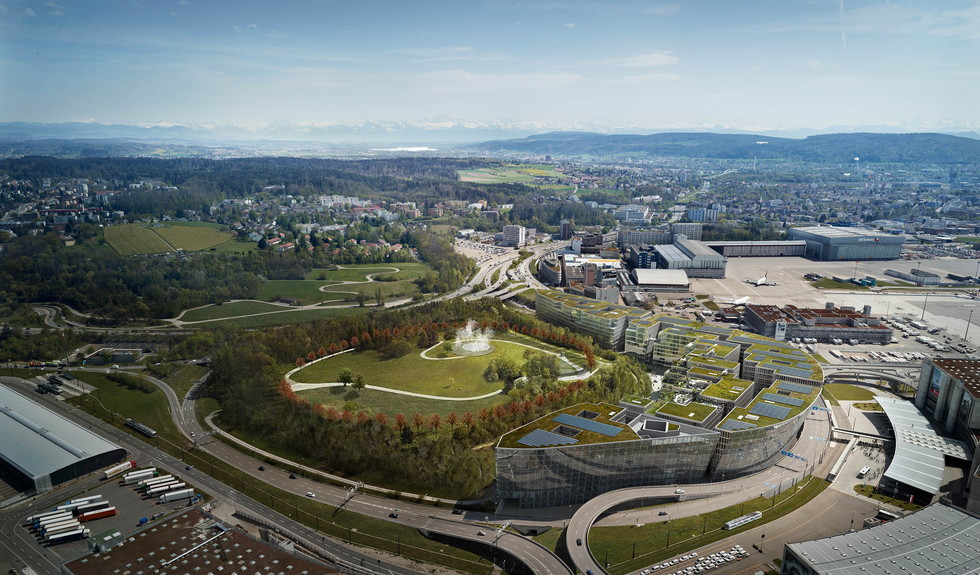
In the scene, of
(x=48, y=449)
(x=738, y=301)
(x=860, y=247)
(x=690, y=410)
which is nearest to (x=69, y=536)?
(x=48, y=449)

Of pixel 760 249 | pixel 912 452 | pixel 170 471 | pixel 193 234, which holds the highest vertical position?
pixel 193 234

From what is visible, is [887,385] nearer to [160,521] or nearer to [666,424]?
[666,424]

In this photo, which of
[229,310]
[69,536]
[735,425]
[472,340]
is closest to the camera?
[69,536]

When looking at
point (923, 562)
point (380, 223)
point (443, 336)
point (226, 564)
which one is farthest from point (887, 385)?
point (380, 223)

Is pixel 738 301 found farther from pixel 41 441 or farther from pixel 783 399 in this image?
pixel 41 441

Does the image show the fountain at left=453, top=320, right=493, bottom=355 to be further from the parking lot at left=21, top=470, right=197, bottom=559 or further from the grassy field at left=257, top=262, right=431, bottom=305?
the parking lot at left=21, top=470, right=197, bottom=559

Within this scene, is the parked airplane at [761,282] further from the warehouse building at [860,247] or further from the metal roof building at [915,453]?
the metal roof building at [915,453]

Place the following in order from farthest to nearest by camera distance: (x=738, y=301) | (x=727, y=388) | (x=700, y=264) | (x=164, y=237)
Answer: (x=700, y=264)
(x=164, y=237)
(x=738, y=301)
(x=727, y=388)
